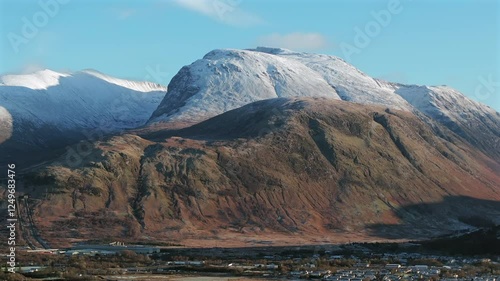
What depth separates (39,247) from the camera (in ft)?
403

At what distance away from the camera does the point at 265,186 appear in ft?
541

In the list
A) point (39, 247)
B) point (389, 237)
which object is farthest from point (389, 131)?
point (39, 247)

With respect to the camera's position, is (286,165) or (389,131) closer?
(286,165)

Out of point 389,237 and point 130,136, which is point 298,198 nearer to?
point 389,237

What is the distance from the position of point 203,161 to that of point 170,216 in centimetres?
2043

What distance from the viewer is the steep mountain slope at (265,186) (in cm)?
14612

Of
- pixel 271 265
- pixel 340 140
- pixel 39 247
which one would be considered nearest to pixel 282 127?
pixel 340 140

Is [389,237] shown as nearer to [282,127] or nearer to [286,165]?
[286,165]

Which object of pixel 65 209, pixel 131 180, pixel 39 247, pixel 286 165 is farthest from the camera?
pixel 286 165

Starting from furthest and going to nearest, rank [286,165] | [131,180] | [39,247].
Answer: [286,165] → [131,180] → [39,247]

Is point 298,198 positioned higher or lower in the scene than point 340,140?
lower

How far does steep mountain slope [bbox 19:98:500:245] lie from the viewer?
146125 mm

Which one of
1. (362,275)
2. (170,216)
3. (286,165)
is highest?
(286,165)

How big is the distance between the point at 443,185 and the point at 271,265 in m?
98.6
